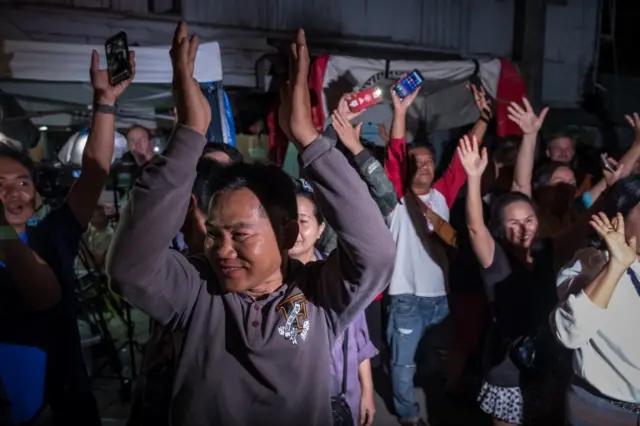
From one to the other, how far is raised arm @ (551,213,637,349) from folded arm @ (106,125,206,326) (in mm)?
1653

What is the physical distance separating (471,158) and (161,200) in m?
2.32

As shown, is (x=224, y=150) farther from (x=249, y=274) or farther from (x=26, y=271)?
(x=249, y=274)

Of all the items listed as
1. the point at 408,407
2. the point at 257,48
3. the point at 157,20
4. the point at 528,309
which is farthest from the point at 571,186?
the point at 157,20

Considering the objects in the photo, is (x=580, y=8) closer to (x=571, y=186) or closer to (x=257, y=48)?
(x=257, y=48)

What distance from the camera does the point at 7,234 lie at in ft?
5.85

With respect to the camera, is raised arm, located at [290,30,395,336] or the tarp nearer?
raised arm, located at [290,30,395,336]

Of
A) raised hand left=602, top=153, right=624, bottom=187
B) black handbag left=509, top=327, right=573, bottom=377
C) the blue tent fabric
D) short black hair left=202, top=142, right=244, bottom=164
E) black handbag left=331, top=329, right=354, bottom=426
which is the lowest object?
black handbag left=509, top=327, right=573, bottom=377

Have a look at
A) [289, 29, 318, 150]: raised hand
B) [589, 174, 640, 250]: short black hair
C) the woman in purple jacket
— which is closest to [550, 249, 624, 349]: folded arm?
[589, 174, 640, 250]: short black hair

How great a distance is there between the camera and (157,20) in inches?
285

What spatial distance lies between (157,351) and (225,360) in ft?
1.36

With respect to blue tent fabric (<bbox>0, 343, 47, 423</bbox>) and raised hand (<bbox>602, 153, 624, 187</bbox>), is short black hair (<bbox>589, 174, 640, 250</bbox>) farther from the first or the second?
blue tent fabric (<bbox>0, 343, 47, 423</bbox>)

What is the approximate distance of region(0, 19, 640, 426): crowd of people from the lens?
1.33 meters

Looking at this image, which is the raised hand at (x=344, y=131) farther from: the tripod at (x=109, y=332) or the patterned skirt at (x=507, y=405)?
the tripod at (x=109, y=332)

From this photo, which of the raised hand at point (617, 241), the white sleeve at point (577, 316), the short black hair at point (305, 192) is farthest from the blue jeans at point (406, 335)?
the raised hand at point (617, 241)
